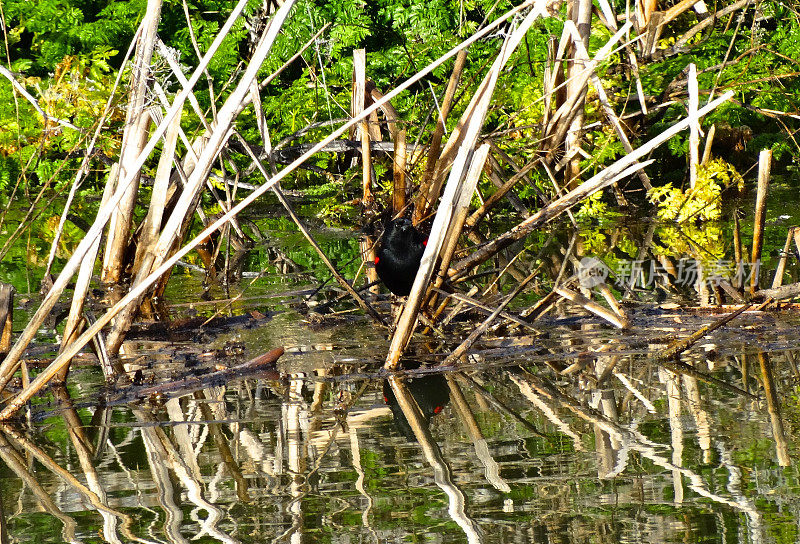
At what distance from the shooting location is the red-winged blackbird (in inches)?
152

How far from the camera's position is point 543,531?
1.99 m

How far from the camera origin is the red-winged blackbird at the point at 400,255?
3.87 m

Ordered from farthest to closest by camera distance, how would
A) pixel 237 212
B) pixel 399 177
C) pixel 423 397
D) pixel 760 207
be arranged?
pixel 399 177 < pixel 760 207 < pixel 237 212 < pixel 423 397

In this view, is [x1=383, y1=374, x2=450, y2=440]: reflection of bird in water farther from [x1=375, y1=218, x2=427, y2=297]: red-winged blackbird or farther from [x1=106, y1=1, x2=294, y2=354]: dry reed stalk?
[x1=106, y1=1, x2=294, y2=354]: dry reed stalk

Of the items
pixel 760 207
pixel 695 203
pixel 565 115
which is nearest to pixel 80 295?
pixel 760 207

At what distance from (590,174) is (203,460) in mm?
4817

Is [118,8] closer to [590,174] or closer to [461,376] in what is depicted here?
[590,174]

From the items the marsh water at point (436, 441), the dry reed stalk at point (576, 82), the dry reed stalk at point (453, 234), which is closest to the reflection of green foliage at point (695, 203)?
the dry reed stalk at point (576, 82)

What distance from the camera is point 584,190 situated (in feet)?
11.7

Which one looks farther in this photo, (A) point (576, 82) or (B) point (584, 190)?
(A) point (576, 82)

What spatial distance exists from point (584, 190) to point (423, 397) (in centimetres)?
106

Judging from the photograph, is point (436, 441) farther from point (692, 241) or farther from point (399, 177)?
point (692, 241)

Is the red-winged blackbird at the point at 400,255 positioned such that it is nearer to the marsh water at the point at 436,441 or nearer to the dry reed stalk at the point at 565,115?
the marsh water at the point at 436,441

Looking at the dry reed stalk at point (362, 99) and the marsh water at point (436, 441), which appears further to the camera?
the dry reed stalk at point (362, 99)
